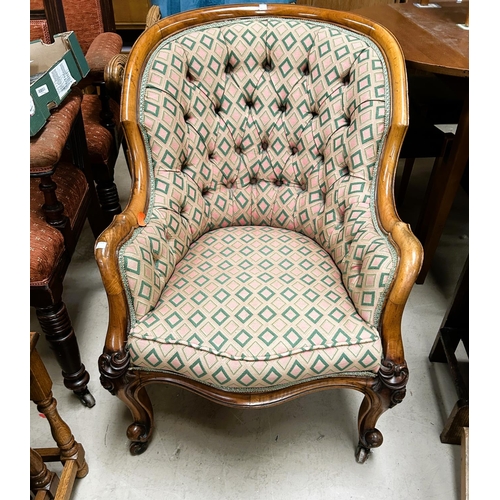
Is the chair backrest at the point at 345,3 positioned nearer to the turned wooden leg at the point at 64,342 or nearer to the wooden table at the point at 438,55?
the wooden table at the point at 438,55

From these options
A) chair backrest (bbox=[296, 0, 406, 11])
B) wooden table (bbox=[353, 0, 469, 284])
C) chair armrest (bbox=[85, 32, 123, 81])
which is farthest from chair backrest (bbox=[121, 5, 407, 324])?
chair backrest (bbox=[296, 0, 406, 11])

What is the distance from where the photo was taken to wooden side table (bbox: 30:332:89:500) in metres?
0.91

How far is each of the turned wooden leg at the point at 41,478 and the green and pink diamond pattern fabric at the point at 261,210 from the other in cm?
29

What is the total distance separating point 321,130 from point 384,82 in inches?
7.5

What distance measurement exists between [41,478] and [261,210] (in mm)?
827

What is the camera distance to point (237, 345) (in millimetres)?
922

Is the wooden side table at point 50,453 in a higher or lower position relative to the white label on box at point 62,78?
lower

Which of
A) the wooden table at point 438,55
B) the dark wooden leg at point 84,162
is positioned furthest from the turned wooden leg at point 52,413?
the wooden table at point 438,55

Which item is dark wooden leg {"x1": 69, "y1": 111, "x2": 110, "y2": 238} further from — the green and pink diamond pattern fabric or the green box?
the green and pink diamond pattern fabric

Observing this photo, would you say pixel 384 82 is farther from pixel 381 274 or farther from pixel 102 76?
pixel 102 76

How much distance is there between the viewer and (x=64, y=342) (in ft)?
3.72

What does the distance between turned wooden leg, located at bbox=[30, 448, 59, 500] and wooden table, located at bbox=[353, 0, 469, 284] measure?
1.34 metres

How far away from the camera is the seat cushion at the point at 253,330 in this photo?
0.92 metres
